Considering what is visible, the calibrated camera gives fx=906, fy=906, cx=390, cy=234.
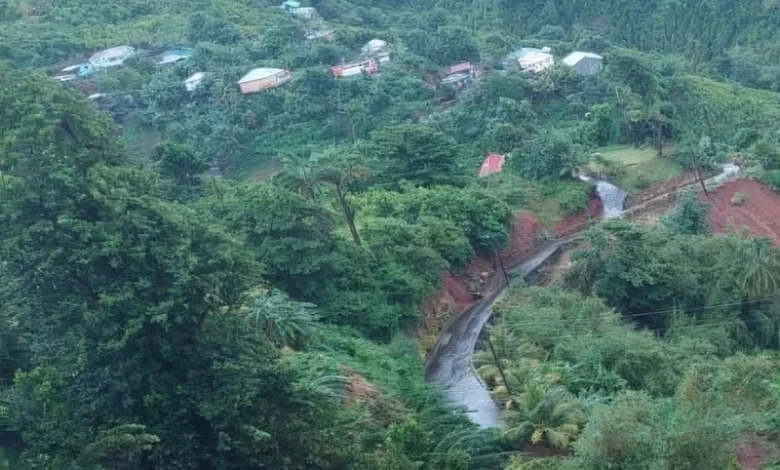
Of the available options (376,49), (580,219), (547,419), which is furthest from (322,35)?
(547,419)

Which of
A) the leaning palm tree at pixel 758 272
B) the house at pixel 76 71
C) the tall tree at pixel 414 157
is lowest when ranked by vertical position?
the house at pixel 76 71

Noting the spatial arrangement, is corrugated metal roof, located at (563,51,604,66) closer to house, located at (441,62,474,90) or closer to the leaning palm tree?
house, located at (441,62,474,90)

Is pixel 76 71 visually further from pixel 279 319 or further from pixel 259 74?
pixel 279 319

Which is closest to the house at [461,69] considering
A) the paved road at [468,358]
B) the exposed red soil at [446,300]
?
the paved road at [468,358]

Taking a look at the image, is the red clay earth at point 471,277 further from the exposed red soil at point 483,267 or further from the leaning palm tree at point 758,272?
the leaning palm tree at point 758,272

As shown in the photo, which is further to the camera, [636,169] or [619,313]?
[636,169]
